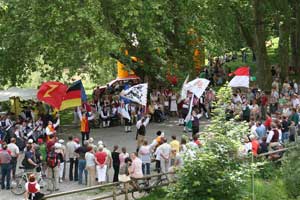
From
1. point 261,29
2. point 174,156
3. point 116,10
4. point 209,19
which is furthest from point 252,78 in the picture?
point 174,156

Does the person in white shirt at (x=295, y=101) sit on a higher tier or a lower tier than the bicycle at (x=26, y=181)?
higher

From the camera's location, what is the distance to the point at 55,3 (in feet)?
85.8

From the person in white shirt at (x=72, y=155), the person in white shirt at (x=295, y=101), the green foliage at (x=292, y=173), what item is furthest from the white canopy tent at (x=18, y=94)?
the green foliage at (x=292, y=173)

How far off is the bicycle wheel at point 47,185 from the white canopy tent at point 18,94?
455 inches

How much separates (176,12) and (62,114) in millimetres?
9853

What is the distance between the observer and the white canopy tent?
3070 centimetres

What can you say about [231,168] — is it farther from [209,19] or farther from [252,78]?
[252,78]

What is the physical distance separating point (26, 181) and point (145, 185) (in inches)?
144

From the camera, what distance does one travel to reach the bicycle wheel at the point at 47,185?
62.4 ft

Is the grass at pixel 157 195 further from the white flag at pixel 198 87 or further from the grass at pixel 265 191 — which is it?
the white flag at pixel 198 87

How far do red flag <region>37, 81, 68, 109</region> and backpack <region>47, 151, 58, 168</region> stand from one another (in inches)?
231

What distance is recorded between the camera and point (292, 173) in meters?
19.6

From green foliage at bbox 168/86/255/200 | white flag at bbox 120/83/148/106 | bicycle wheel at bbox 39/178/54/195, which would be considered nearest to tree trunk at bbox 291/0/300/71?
white flag at bbox 120/83/148/106

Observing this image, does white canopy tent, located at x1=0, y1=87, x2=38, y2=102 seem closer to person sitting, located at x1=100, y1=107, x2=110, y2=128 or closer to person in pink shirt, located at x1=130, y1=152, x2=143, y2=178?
person sitting, located at x1=100, y1=107, x2=110, y2=128
